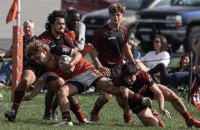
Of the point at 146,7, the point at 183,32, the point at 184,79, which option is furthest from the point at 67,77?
the point at 146,7

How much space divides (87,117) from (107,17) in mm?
13543

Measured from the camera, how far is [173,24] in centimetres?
2520

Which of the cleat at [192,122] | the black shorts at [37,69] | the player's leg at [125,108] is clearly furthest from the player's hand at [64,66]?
the cleat at [192,122]

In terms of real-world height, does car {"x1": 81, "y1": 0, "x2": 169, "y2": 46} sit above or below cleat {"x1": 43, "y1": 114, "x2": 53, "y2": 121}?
below

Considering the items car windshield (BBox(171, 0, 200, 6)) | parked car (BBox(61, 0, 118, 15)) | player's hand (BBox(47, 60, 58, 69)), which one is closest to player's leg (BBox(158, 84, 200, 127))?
player's hand (BBox(47, 60, 58, 69))

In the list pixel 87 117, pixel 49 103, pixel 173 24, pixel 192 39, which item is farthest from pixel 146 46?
pixel 49 103

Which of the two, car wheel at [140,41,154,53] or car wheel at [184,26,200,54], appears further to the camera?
car wheel at [140,41,154,53]

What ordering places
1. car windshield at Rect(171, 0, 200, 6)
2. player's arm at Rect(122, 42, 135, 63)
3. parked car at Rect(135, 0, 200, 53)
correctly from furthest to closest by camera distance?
car windshield at Rect(171, 0, 200, 6) → parked car at Rect(135, 0, 200, 53) → player's arm at Rect(122, 42, 135, 63)

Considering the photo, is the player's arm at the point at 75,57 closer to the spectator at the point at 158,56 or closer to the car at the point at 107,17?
the spectator at the point at 158,56

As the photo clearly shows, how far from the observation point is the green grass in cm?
1193

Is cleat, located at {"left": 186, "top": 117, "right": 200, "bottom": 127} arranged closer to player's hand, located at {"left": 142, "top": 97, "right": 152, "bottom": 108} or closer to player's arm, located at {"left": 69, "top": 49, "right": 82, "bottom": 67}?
player's hand, located at {"left": 142, "top": 97, "right": 152, "bottom": 108}

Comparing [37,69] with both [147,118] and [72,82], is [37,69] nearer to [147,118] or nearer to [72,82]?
[72,82]

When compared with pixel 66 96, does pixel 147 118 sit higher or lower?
lower

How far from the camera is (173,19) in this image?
25.2 metres
